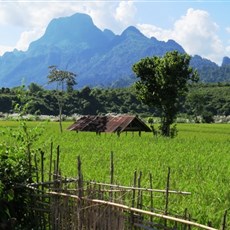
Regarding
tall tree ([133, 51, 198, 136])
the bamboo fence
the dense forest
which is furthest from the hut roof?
the dense forest

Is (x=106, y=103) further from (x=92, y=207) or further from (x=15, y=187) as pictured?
(x=92, y=207)

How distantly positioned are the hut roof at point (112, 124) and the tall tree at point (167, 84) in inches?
71.0

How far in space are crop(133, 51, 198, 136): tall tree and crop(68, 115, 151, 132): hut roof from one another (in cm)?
180

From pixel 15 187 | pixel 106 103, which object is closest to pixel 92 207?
pixel 15 187

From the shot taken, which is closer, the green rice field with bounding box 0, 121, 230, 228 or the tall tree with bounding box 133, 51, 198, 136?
the green rice field with bounding box 0, 121, 230, 228

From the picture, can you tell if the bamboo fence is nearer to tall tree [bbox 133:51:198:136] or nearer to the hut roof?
the hut roof

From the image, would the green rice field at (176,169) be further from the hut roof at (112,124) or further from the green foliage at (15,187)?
the hut roof at (112,124)

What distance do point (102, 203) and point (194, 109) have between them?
63.2 metres

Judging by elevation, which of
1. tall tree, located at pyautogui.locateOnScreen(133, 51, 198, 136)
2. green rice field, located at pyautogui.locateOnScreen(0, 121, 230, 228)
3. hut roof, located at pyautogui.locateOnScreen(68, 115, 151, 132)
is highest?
tall tree, located at pyautogui.locateOnScreen(133, 51, 198, 136)

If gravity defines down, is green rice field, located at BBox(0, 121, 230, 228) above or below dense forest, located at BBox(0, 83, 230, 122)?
below

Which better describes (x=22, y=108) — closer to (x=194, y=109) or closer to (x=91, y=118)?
(x=91, y=118)

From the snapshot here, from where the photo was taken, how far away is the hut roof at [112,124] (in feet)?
Result: 97.6

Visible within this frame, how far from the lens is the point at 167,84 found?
1184 inches

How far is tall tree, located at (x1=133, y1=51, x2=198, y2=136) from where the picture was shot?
30172 millimetres
